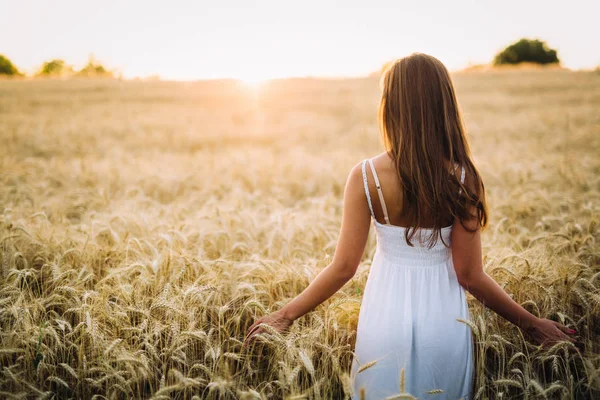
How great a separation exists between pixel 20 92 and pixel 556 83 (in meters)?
25.5

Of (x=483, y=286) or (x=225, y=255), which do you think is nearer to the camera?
(x=483, y=286)

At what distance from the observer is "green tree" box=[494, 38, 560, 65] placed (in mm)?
46344

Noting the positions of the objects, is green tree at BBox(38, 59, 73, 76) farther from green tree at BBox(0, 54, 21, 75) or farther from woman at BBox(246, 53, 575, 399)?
woman at BBox(246, 53, 575, 399)

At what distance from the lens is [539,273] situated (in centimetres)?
245

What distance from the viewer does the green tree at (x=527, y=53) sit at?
4634cm

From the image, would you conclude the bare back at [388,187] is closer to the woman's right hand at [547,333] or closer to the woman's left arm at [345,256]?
the woman's left arm at [345,256]

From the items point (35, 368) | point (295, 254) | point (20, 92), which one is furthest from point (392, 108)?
point (20, 92)

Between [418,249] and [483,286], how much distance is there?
1.21 ft

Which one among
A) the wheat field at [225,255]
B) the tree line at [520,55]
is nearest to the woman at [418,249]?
the wheat field at [225,255]

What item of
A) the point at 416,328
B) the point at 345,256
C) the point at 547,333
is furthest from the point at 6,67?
the point at 547,333

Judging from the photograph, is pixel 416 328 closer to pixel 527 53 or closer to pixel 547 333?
pixel 547 333

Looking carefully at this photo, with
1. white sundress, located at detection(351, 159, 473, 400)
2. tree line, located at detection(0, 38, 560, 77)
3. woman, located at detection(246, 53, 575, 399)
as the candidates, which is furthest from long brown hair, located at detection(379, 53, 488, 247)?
tree line, located at detection(0, 38, 560, 77)

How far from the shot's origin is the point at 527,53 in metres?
46.5

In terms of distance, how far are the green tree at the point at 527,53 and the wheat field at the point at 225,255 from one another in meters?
42.9
